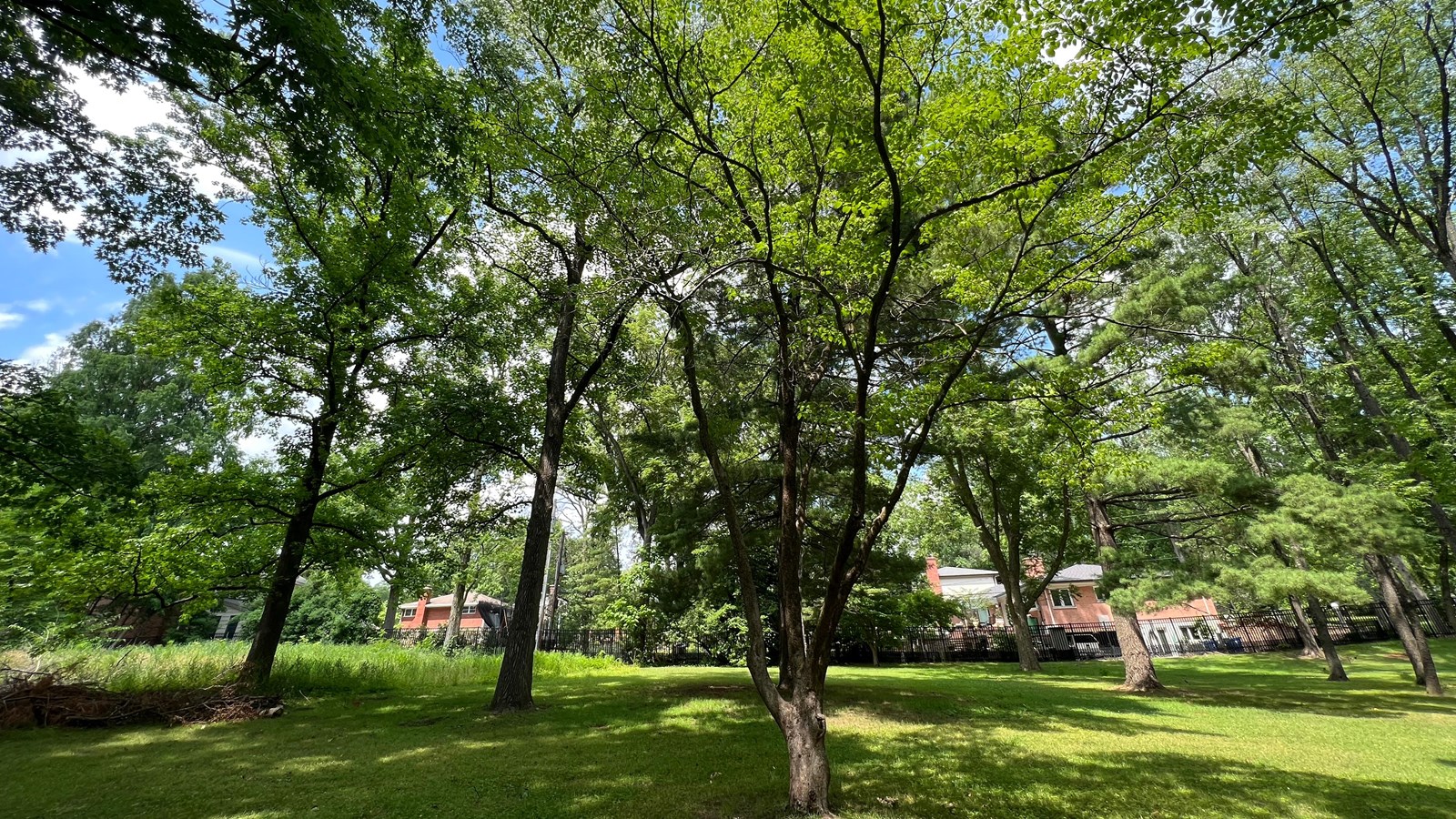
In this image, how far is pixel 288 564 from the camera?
32.4 feet

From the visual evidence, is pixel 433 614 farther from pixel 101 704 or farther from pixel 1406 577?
pixel 1406 577

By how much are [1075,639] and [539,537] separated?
22.9 m

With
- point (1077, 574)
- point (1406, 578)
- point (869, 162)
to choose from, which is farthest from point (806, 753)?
point (1077, 574)

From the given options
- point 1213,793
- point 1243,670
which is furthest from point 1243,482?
point 1243,670

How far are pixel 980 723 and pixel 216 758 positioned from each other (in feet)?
31.8

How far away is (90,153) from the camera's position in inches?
232

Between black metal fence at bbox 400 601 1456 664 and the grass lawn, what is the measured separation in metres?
9.95

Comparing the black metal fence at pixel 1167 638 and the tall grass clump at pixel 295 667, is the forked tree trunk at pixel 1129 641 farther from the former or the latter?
the tall grass clump at pixel 295 667

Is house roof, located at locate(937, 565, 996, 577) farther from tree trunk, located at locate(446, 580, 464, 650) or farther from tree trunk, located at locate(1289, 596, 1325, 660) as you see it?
tree trunk, located at locate(446, 580, 464, 650)

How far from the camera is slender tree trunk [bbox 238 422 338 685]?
31.2 feet

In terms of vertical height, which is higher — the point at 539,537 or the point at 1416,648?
the point at 539,537

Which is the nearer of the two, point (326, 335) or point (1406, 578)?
point (326, 335)

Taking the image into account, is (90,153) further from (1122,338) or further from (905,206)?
(1122,338)

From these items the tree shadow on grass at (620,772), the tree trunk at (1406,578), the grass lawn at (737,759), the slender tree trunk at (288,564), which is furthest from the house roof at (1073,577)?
the slender tree trunk at (288,564)
